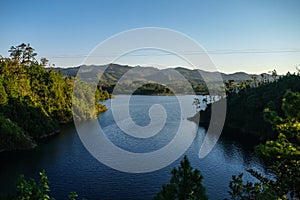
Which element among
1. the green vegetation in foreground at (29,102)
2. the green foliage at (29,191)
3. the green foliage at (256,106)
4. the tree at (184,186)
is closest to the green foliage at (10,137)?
the green vegetation in foreground at (29,102)

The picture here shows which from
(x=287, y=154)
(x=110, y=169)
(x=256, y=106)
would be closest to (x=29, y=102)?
(x=110, y=169)

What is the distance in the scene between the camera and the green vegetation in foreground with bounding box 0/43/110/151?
1574 inches

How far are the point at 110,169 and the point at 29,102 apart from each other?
82.7ft

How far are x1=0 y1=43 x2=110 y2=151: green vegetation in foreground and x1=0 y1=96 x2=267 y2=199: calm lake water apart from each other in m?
2.86

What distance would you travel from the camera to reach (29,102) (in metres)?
49.1

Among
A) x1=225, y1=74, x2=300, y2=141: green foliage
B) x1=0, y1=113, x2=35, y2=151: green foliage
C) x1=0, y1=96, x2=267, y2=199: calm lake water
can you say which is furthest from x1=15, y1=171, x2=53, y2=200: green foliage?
x1=225, y1=74, x2=300, y2=141: green foliage

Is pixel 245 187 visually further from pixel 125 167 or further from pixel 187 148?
pixel 187 148

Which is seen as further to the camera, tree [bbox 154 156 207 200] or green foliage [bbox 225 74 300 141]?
green foliage [bbox 225 74 300 141]

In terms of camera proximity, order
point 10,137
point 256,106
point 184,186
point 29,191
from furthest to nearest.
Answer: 1. point 256,106
2. point 10,137
3. point 184,186
4. point 29,191

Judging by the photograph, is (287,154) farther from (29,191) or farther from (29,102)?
(29,102)

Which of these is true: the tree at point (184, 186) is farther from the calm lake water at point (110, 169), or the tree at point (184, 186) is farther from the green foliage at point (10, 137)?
the green foliage at point (10, 137)

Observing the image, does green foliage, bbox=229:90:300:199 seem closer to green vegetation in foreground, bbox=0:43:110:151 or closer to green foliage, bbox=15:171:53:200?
green foliage, bbox=15:171:53:200

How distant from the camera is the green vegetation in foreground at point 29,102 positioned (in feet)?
131

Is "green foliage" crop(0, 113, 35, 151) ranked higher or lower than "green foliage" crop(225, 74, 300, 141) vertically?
lower
